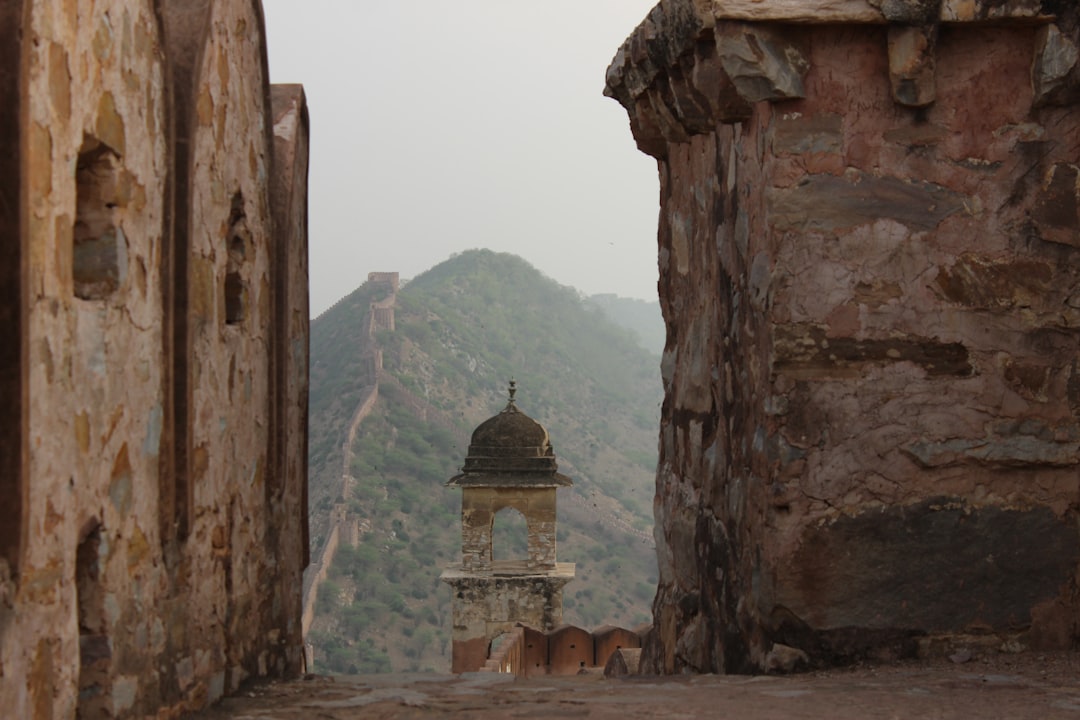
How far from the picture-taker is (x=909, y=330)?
13.2 feet

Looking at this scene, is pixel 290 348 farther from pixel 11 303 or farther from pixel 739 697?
pixel 11 303

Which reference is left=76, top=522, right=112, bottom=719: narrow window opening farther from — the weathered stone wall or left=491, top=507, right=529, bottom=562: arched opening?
left=491, top=507, right=529, bottom=562: arched opening

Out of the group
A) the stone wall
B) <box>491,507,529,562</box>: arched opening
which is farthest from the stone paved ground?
<box>491,507,529,562</box>: arched opening

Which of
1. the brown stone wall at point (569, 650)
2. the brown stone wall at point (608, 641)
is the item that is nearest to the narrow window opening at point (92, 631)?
the brown stone wall at point (608, 641)

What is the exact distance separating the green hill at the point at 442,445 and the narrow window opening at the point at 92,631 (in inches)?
1240

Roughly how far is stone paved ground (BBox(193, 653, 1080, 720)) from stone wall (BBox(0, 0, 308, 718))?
0.32 metres

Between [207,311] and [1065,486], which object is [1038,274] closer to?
[1065,486]

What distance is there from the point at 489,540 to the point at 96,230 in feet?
52.4

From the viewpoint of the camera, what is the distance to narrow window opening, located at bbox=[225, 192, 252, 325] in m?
4.08

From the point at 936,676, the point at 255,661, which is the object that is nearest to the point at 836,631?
the point at 936,676

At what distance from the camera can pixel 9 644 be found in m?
2.32

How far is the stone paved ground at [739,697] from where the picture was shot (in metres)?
3.30

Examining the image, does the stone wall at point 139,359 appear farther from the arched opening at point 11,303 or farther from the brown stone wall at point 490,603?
the brown stone wall at point 490,603

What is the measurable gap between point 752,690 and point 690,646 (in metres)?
1.10
